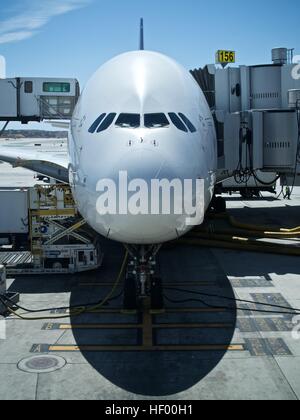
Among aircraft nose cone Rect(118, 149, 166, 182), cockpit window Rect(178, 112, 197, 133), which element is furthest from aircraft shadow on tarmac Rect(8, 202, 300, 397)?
cockpit window Rect(178, 112, 197, 133)

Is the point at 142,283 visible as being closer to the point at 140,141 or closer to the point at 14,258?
the point at 140,141

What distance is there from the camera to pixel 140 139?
9.43m

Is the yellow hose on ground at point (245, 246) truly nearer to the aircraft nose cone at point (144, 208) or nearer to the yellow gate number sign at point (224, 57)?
the aircraft nose cone at point (144, 208)

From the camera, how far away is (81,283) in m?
14.2

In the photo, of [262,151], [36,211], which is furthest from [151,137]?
[262,151]

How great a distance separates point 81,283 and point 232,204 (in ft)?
54.6

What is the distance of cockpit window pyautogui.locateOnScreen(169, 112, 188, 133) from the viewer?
1011 cm

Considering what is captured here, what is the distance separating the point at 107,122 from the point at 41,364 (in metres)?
4.71

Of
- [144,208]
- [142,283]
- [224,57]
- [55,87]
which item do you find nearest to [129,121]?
[144,208]

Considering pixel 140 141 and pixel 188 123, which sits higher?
pixel 188 123

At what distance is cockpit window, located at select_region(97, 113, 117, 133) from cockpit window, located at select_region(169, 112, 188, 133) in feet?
3.73

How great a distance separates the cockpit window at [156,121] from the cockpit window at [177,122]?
143 millimetres

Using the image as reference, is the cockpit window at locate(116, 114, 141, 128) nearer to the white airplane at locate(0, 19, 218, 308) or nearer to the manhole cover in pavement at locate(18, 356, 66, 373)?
the white airplane at locate(0, 19, 218, 308)
